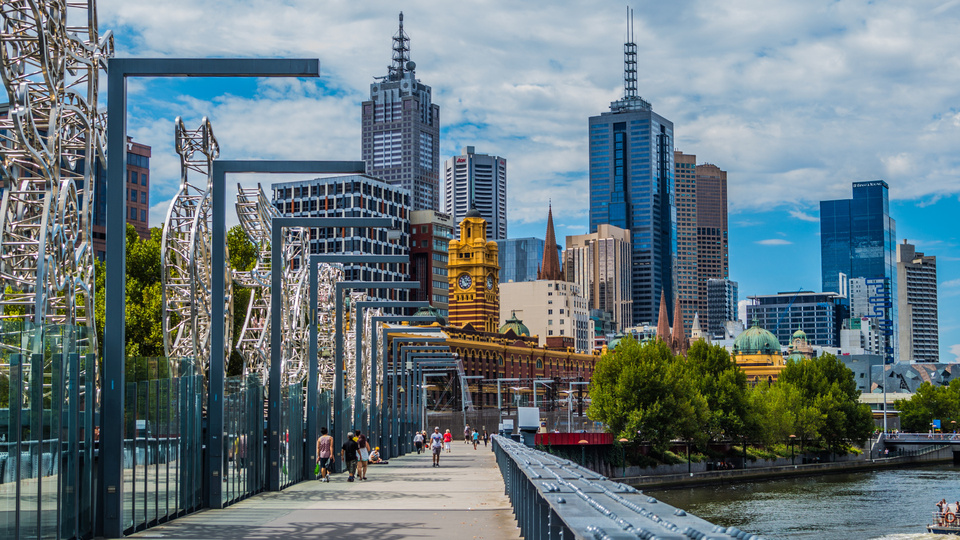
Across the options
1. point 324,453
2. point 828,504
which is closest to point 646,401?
point 828,504

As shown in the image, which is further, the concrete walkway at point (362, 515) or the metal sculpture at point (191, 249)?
the metal sculpture at point (191, 249)

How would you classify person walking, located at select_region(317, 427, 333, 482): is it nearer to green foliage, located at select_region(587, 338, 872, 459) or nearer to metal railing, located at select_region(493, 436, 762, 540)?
metal railing, located at select_region(493, 436, 762, 540)

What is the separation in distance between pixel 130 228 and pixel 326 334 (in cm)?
1503

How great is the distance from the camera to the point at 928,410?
153m

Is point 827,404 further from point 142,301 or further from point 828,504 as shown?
point 142,301

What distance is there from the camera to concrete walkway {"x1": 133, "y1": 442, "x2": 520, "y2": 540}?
19062 millimetres

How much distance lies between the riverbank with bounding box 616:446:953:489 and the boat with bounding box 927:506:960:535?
19802mm

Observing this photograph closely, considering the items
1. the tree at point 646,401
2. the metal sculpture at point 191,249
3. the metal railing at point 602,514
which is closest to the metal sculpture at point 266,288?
the metal sculpture at point 191,249

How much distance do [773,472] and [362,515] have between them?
83.7 metres

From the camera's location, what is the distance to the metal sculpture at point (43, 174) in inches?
856

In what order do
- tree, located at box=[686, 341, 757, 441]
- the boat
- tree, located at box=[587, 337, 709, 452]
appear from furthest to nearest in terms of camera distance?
tree, located at box=[686, 341, 757, 441], tree, located at box=[587, 337, 709, 452], the boat

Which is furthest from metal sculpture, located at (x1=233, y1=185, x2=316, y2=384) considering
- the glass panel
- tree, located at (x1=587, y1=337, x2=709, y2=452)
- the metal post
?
tree, located at (x1=587, y1=337, x2=709, y2=452)

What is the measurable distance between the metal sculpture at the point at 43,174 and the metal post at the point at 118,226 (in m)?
2.78

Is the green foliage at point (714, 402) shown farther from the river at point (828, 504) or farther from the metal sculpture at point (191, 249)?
the metal sculpture at point (191, 249)
